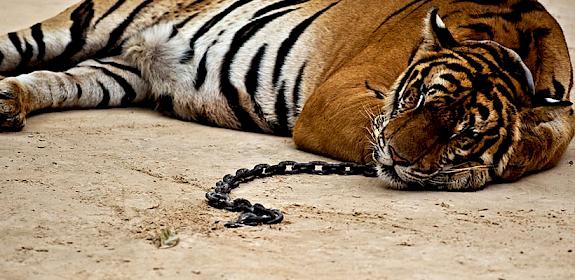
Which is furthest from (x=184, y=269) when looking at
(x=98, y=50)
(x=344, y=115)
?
(x=98, y=50)

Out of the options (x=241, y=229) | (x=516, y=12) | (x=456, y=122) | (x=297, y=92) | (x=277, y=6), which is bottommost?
(x=241, y=229)

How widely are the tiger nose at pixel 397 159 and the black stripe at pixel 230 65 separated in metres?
1.42

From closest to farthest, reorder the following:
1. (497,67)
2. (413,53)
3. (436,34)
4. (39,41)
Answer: (497,67)
(436,34)
(413,53)
(39,41)

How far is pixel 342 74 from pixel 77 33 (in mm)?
1761

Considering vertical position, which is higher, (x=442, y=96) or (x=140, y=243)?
(x=442, y=96)

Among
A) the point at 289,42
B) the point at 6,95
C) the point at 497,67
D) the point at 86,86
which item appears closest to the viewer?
the point at 497,67

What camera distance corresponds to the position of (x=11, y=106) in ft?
15.8

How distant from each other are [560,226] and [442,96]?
70cm

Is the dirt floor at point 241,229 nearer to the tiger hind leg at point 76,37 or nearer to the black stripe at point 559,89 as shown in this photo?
the black stripe at point 559,89

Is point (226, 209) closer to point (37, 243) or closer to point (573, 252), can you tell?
point (37, 243)

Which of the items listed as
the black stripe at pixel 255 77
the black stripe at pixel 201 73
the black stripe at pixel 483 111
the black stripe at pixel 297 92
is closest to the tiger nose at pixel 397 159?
the black stripe at pixel 483 111

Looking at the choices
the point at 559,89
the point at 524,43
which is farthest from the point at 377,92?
the point at 559,89

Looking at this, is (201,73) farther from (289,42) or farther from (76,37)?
(76,37)

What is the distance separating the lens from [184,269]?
2836 millimetres
